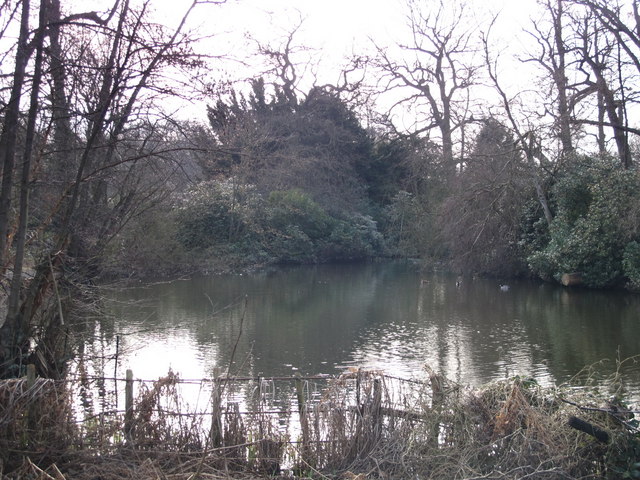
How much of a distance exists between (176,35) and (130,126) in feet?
6.76

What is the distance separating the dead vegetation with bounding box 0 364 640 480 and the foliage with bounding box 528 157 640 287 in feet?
57.3

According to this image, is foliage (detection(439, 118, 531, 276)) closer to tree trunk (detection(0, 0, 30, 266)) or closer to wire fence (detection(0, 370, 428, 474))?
wire fence (detection(0, 370, 428, 474))

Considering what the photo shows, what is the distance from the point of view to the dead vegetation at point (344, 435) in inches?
237

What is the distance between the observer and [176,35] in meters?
7.41

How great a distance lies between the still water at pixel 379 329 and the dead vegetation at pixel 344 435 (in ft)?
4.50

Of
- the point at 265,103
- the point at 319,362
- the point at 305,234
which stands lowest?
the point at 319,362

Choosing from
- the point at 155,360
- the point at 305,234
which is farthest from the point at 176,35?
the point at 305,234

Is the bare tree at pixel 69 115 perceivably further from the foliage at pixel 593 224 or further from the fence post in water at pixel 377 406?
the foliage at pixel 593 224

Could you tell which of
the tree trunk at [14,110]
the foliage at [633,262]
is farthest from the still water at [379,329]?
the tree trunk at [14,110]

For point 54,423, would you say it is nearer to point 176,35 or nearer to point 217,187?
point 176,35

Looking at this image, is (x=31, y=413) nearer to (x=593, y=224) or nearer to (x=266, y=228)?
(x=593, y=224)

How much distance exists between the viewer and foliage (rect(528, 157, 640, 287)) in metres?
22.9

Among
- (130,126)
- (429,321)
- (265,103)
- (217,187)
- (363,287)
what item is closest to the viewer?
(130,126)

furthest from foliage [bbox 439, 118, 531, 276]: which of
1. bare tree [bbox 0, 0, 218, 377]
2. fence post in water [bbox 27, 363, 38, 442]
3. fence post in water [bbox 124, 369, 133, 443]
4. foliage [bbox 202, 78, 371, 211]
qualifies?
fence post in water [bbox 27, 363, 38, 442]
